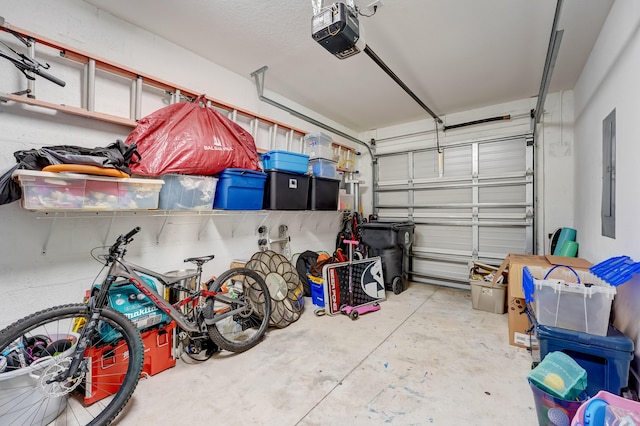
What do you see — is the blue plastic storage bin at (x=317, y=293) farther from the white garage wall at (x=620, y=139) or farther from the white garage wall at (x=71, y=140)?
the white garage wall at (x=620, y=139)

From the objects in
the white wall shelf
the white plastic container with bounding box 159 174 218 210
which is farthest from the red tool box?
the white plastic container with bounding box 159 174 218 210

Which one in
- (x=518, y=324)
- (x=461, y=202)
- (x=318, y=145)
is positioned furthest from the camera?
(x=461, y=202)

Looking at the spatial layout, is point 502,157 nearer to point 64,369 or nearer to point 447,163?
point 447,163

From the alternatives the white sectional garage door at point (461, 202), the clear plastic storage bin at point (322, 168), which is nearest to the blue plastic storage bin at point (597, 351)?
the white sectional garage door at point (461, 202)

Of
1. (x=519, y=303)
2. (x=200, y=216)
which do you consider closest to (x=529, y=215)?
(x=519, y=303)

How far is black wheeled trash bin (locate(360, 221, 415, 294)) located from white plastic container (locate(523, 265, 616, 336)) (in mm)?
2023

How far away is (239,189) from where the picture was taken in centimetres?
247

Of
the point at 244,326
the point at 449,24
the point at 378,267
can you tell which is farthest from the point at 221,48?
the point at 378,267

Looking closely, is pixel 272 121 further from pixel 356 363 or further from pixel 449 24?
pixel 356 363

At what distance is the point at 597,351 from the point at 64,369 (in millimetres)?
2962

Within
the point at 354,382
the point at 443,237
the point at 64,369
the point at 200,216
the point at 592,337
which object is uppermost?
the point at 200,216

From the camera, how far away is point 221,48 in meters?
2.60

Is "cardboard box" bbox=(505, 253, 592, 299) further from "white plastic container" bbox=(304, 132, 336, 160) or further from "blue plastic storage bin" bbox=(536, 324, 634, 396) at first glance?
"white plastic container" bbox=(304, 132, 336, 160)

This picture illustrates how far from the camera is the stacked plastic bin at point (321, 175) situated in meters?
3.29
